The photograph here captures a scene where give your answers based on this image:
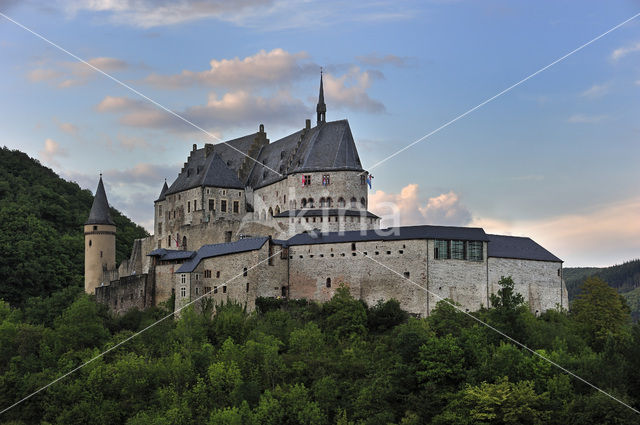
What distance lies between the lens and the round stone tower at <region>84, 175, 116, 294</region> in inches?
3214

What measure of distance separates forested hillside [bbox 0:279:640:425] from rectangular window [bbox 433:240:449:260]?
124 inches

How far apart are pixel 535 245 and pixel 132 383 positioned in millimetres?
28801

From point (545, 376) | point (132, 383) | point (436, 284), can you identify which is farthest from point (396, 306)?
point (132, 383)

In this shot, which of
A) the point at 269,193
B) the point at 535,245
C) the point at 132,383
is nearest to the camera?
the point at 132,383

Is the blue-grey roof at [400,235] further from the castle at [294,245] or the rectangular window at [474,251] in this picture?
the rectangular window at [474,251]

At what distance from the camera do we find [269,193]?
8250 centimetres

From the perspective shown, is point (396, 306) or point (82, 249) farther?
point (82, 249)

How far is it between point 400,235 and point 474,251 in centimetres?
490

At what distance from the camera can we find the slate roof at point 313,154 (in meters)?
77.8

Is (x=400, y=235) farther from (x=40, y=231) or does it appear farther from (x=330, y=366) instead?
(x=40, y=231)

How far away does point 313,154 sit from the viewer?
260 feet

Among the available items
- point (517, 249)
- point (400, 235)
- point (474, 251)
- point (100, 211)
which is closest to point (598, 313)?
point (517, 249)

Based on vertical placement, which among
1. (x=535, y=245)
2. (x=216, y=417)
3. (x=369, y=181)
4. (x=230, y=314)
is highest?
(x=369, y=181)

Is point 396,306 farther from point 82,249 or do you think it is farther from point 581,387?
point 82,249
